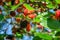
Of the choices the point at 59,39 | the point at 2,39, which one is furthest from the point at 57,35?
the point at 2,39

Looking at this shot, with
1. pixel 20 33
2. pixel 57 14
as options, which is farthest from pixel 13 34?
pixel 57 14

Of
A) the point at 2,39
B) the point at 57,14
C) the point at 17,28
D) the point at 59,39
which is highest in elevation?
the point at 17,28

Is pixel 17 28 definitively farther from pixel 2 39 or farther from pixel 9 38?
pixel 2 39

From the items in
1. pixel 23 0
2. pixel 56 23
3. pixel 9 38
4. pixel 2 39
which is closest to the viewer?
pixel 56 23

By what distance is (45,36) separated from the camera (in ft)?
2.67

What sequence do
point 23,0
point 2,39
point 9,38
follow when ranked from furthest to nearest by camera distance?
point 9,38 → point 2,39 → point 23,0

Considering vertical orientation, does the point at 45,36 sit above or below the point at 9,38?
below

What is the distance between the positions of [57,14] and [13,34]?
3.77ft

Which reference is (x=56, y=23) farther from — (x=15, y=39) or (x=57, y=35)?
(x=15, y=39)

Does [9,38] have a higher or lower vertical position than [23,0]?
lower

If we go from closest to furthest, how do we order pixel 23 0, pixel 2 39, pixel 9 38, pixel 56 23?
pixel 56 23 < pixel 23 0 < pixel 2 39 < pixel 9 38

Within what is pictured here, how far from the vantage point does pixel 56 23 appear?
804mm

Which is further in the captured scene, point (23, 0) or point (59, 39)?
point (23, 0)

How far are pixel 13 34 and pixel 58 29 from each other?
1215mm
